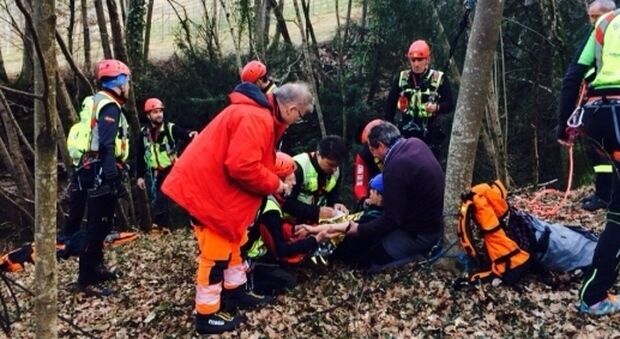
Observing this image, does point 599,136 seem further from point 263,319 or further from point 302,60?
point 302,60

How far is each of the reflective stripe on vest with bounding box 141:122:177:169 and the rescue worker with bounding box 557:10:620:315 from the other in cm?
613

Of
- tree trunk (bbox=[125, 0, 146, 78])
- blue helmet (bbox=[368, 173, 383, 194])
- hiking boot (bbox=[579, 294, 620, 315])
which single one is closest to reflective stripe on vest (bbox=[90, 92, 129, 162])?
blue helmet (bbox=[368, 173, 383, 194])

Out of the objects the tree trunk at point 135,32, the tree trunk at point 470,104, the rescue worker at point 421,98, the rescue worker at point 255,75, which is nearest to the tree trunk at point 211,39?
the tree trunk at point 135,32

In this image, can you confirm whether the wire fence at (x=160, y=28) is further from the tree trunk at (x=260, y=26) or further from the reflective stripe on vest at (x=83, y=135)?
the reflective stripe on vest at (x=83, y=135)

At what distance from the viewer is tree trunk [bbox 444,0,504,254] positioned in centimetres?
514

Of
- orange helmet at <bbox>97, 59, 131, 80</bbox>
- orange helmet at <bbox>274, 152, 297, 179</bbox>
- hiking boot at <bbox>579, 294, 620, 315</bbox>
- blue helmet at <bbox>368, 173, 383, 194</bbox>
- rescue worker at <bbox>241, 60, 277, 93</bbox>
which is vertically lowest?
hiking boot at <bbox>579, 294, 620, 315</bbox>

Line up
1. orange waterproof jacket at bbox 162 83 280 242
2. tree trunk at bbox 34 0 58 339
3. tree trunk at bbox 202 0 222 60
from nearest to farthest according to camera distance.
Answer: tree trunk at bbox 34 0 58 339
orange waterproof jacket at bbox 162 83 280 242
tree trunk at bbox 202 0 222 60

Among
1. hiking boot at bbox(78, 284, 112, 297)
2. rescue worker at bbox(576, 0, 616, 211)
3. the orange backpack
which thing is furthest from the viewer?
rescue worker at bbox(576, 0, 616, 211)

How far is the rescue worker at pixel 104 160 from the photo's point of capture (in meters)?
5.93

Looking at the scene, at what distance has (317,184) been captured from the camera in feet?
21.2

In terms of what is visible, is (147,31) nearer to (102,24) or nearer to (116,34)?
(102,24)

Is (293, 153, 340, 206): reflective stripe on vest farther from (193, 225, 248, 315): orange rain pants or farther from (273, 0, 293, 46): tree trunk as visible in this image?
(273, 0, 293, 46): tree trunk

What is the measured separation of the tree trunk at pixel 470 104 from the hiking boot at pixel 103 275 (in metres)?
3.60

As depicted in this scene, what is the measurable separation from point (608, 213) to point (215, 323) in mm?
3197
